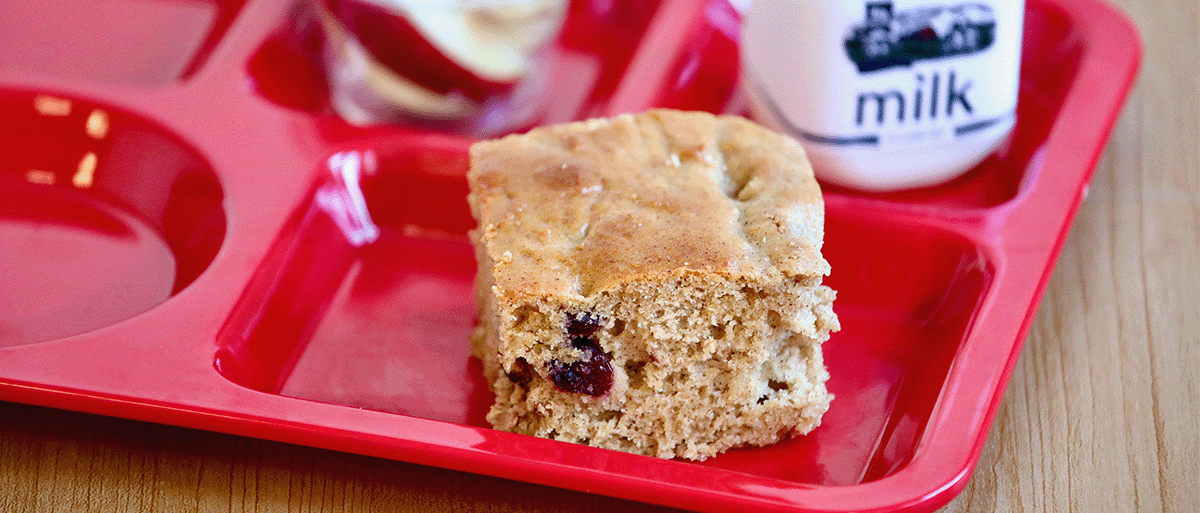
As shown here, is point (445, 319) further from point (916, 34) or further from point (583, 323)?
point (916, 34)

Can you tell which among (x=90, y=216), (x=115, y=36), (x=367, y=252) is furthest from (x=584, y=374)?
(x=115, y=36)

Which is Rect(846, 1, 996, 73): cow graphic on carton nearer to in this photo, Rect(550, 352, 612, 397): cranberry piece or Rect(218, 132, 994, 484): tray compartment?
Rect(218, 132, 994, 484): tray compartment

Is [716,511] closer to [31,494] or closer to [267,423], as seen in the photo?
[267,423]

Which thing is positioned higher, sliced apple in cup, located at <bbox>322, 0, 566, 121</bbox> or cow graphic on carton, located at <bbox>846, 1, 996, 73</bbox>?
cow graphic on carton, located at <bbox>846, 1, 996, 73</bbox>

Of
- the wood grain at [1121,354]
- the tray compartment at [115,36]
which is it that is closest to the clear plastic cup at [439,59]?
the tray compartment at [115,36]

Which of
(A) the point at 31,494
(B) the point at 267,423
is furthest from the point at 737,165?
(A) the point at 31,494

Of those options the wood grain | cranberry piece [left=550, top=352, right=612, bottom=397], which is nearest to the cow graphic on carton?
the wood grain
